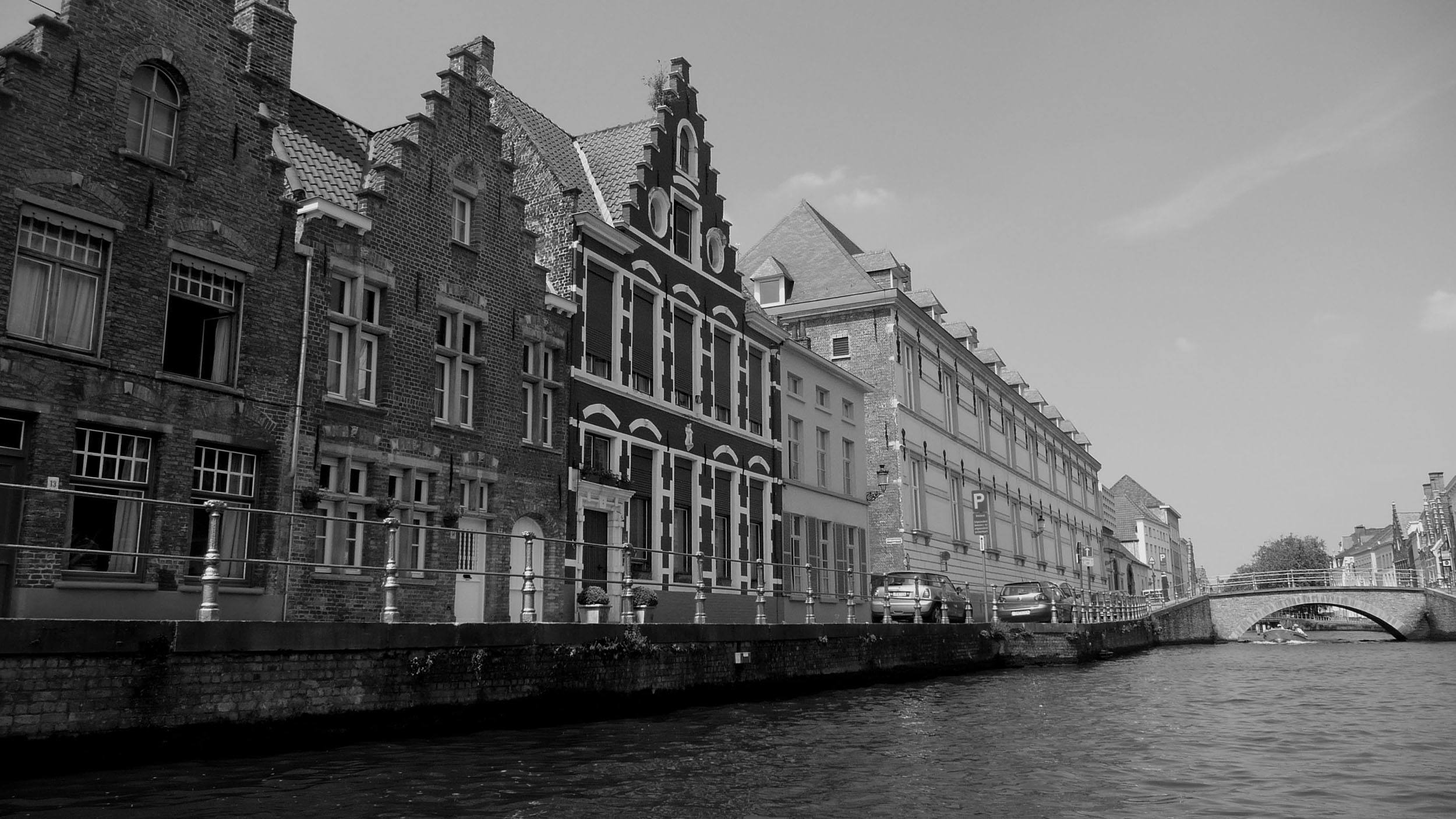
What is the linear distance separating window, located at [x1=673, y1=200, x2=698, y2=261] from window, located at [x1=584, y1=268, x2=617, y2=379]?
143 inches

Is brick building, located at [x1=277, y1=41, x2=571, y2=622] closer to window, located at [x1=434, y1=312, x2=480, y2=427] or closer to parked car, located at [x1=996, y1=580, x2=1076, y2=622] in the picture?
window, located at [x1=434, y1=312, x2=480, y2=427]

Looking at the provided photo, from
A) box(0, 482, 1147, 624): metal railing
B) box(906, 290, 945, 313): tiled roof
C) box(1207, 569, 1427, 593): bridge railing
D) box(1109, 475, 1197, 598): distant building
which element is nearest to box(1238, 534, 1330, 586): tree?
box(1109, 475, 1197, 598): distant building

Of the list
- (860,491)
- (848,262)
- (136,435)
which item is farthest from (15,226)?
(848,262)

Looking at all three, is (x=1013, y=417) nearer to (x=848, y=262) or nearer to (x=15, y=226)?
(x=848, y=262)

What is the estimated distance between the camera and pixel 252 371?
15.9m

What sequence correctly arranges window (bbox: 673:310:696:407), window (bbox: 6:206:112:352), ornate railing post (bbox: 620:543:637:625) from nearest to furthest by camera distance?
window (bbox: 6:206:112:352), ornate railing post (bbox: 620:543:637:625), window (bbox: 673:310:696:407)

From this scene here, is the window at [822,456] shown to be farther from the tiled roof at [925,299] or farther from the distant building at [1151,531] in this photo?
the distant building at [1151,531]

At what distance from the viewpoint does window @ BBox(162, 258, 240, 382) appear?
15.0m

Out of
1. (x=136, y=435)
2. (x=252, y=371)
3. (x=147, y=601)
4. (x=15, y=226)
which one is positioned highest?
(x=15, y=226)

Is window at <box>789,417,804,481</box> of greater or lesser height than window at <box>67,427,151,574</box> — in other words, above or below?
above

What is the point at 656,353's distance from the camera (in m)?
26.4

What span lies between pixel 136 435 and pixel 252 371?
1.97 m

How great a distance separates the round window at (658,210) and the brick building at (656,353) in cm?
5

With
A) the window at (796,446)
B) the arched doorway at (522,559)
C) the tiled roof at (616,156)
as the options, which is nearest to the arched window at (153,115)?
the arched doorway at (522,559)
